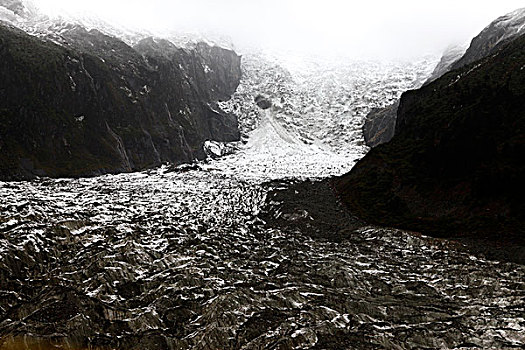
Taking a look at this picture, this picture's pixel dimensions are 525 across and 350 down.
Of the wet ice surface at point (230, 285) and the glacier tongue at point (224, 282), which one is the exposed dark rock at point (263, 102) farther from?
the wet ice surface at point (230, 285)

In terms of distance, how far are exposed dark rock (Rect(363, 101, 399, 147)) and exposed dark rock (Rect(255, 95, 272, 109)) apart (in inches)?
1740

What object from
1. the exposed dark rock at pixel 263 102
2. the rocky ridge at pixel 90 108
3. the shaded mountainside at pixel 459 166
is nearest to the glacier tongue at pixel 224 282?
the shaded mountainside at pixel 459 166

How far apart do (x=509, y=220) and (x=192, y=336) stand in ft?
92.3

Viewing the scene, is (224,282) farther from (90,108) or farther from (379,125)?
(379,125)

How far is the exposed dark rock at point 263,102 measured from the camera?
585ft

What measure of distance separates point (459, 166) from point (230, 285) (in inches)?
1186

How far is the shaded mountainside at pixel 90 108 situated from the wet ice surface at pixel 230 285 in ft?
110

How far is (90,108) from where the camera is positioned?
87375 mm

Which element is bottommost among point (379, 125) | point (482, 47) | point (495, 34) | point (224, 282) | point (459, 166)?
point (224, 282)

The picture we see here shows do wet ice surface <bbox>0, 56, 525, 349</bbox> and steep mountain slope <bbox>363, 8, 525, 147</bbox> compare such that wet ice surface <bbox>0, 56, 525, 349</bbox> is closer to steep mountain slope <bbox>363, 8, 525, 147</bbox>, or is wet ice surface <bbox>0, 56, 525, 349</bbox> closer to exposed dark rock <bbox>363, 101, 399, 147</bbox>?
steep mountain slope <bbox>363, 8, 525, 147</bbox>

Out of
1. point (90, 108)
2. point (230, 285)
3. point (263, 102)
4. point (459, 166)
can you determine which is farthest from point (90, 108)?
point (263, 102)

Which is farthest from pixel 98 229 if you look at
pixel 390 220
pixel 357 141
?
pixel 357 141

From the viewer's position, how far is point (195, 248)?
1247 inches

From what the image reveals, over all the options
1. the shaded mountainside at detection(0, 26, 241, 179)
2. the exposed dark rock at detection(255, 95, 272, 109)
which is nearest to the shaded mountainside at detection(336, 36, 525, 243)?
the shaded mountainside at detection(0, 26, 241, 179)
